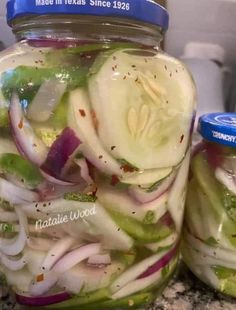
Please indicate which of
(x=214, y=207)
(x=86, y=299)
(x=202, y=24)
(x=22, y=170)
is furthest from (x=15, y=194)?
(x=202, y=24)

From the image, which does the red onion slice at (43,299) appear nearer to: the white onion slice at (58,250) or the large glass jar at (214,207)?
the white onion slice at (58,250)

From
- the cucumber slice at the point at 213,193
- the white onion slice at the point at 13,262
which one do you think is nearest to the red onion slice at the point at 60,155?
the white onion slice at the point at 13,262

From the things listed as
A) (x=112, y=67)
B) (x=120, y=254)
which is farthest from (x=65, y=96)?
(x=120, y=254)

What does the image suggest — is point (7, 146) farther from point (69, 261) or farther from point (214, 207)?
point (214, 207)

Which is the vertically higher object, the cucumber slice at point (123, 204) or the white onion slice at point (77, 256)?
the cucumber slice at point (123, 204)

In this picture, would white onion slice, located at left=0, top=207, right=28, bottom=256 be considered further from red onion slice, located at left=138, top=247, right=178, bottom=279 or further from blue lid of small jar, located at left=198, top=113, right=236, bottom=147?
blue lid of small jar, located at left=198, top=113, right=236, bottom=147

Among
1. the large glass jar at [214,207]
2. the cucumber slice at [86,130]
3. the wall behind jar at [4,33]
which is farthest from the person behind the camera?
the wall behind jar at [4,33]

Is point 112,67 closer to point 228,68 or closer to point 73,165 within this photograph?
point 73,165
